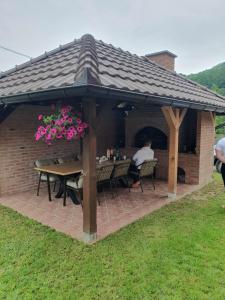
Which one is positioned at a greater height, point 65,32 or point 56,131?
point 65,32

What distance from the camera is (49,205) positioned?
231 inches

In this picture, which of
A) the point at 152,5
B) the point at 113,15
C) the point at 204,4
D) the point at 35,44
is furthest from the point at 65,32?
the point at 204,4

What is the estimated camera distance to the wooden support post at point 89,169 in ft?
12.3

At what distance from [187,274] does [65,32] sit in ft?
54.5

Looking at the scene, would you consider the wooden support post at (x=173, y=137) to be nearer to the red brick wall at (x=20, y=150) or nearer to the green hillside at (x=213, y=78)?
the red brick wall at (x=20, y=150)

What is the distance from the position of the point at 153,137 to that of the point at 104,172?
12.0 ft

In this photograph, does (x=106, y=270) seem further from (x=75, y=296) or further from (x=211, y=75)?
(x=211, y=75)

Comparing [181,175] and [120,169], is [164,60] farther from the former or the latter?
[120,169]

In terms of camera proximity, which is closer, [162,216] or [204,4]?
[162,216]

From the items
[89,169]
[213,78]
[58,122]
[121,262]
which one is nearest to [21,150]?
[58,122]

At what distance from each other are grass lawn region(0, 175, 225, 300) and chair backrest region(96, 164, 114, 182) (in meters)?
1.39

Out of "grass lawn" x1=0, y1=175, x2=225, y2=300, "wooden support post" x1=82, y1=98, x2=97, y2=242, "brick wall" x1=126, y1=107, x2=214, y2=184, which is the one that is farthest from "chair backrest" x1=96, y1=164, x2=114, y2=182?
"brick wall" x1=126, y1=107, x2=214, y2=184

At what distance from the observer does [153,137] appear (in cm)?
895

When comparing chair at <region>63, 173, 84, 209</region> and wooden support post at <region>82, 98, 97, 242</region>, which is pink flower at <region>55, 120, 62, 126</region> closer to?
wooden support post at <region>82, 98, 97, 242</region>
